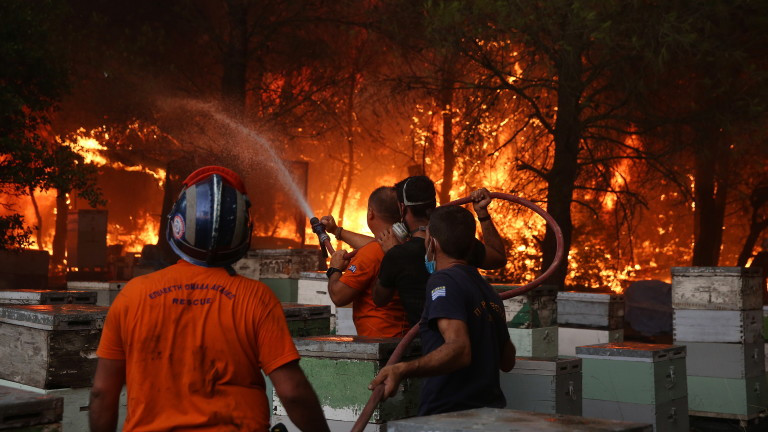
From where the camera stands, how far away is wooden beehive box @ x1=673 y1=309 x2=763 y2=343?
1004 cm

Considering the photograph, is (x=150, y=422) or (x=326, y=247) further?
(x=326, y=247)

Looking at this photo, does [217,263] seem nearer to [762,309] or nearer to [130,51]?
[762,309]

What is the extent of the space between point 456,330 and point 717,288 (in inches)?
283

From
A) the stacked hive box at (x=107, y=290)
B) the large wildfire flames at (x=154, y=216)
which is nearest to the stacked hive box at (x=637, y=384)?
the stacked hive box at (x=107, y=290)

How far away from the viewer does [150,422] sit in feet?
9.53

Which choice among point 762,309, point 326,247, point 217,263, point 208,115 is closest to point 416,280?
point 326,247

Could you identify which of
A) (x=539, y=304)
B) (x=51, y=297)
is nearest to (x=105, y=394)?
(x=51, y=297)

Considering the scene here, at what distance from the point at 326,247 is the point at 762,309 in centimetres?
615

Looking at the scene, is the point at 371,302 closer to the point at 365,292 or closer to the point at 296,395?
the point at 365,292

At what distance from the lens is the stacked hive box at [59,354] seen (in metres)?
5.41

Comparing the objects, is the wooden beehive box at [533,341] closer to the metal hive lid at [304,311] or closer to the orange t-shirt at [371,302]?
the metal hive lid at [304,311]

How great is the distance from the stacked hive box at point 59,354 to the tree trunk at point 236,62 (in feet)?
51.5

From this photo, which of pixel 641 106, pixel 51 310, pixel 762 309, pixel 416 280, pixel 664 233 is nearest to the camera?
pixel 416 280

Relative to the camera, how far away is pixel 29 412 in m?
3.42
